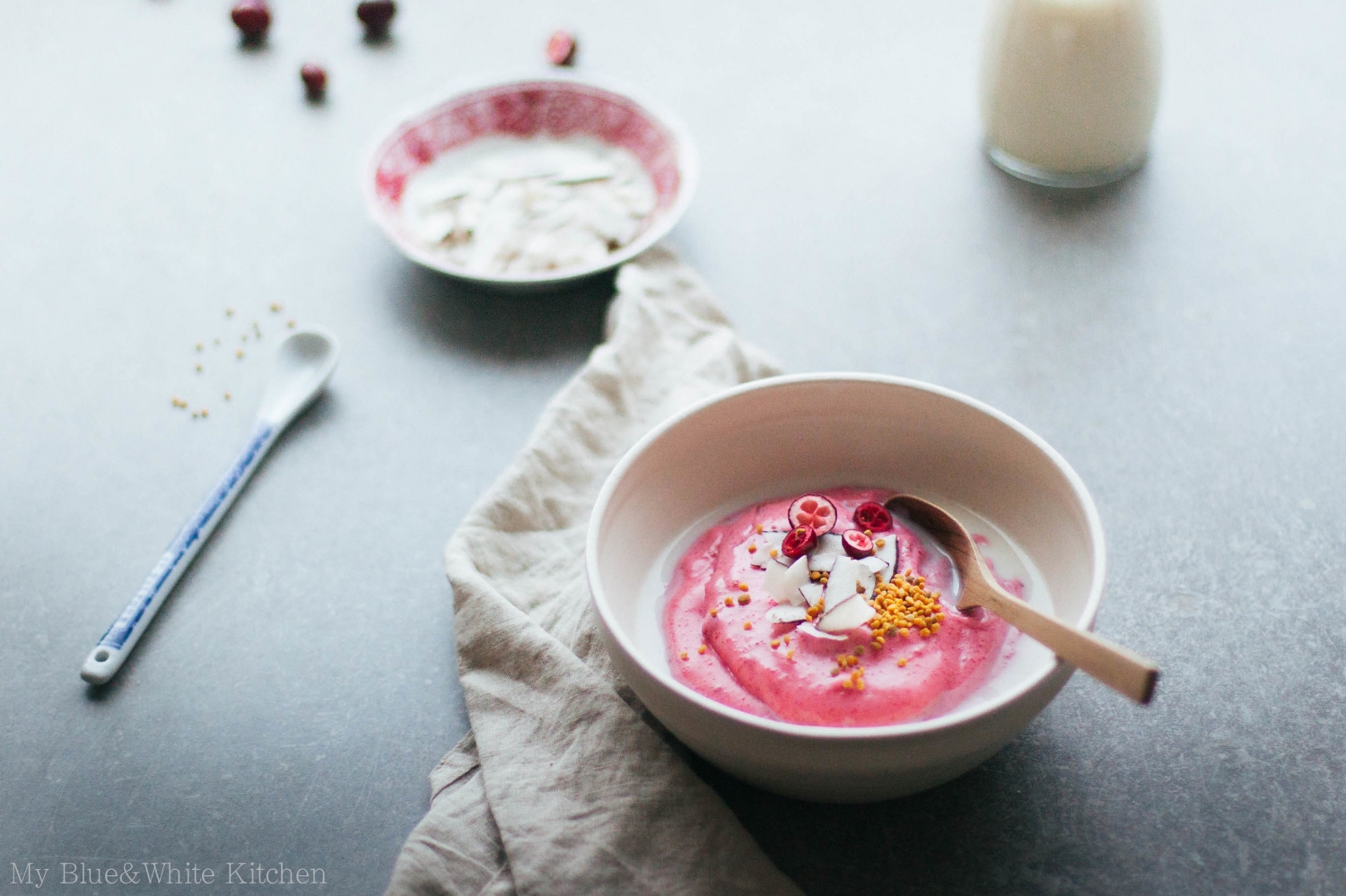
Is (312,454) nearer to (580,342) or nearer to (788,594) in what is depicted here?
(580,342)

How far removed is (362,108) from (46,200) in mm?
479

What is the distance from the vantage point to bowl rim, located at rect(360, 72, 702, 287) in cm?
130

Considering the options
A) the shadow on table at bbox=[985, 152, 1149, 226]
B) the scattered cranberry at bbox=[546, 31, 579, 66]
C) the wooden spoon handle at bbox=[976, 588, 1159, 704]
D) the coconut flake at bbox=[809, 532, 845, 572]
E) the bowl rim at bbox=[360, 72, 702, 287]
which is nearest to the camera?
the wooden spoon handle at bbox=[976, 588, 1159, 704]

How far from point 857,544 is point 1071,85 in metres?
0.78

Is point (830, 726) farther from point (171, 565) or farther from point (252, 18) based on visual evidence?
point (252, 18)

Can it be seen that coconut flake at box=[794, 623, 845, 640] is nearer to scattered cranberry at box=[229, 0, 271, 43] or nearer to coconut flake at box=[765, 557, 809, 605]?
coconut flake at box=[765, 557, 809, 605]

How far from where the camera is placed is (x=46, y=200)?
62.4 inches

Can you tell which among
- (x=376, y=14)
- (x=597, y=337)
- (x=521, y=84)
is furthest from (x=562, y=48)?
(x=597, y=337)

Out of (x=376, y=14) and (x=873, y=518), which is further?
(x=376, y=14)

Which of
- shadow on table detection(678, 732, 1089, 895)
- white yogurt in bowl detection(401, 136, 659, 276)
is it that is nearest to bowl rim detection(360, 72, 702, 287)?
white yogurt in bowl detection(401, 136, 659, 276)

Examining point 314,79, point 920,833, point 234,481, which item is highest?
point 314,79

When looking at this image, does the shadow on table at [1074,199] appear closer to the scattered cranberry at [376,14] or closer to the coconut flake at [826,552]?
the coconut flake at [826,552]

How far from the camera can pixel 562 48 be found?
1.74 metres

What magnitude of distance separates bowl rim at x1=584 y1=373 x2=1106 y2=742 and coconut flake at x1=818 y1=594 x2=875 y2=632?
8 centimetres
